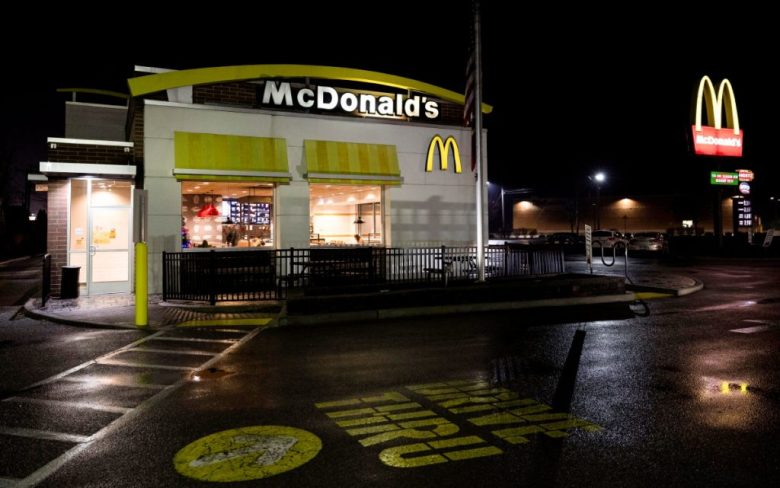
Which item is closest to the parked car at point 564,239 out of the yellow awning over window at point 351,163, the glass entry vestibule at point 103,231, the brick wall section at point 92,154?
the yellow awning over window at point 351,163

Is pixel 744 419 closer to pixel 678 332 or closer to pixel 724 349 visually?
pixel 724 349

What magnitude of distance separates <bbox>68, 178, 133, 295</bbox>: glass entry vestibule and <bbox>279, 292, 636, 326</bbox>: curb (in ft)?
29.4

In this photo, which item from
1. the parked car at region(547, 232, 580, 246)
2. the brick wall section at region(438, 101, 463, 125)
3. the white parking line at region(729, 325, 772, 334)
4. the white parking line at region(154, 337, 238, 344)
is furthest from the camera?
the parked car at region(547, 232, 580, 246)

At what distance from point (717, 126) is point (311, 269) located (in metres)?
29.5

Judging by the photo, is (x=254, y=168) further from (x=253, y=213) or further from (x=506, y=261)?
(x=506, y=261)

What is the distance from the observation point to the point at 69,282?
16.9 m

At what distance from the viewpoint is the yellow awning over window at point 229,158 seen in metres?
17.1

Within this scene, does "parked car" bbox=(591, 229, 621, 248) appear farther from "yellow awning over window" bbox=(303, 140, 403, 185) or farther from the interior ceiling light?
the interior ceiling light

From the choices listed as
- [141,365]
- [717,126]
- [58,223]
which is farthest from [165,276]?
[717,126]

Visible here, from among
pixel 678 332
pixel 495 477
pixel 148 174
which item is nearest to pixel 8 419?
pixel 495 477

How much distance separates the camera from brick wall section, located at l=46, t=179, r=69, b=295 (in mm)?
17719

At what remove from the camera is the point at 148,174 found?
1702 cm

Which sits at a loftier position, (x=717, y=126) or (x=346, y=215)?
(x=717, y=126)

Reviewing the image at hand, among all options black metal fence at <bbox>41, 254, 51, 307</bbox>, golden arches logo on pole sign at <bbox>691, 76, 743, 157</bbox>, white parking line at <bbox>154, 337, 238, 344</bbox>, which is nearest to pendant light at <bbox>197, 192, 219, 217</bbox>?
black metal fence at <bbox>41, 254, 51, 307</bbox>
